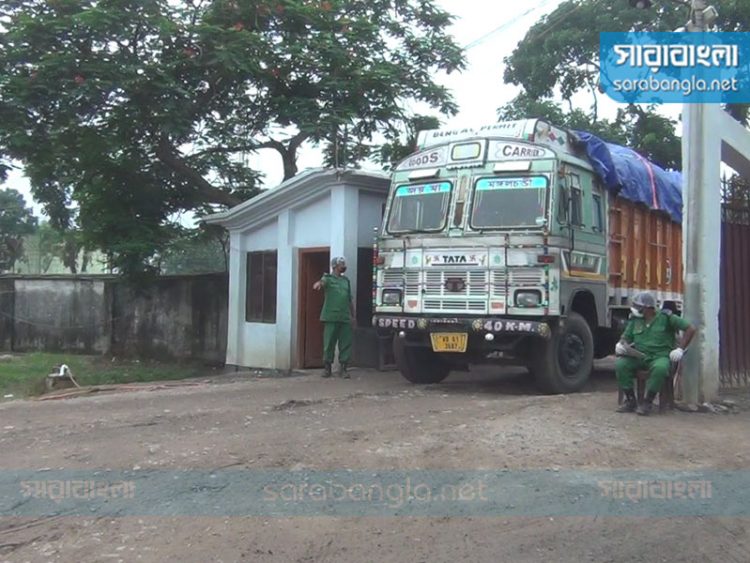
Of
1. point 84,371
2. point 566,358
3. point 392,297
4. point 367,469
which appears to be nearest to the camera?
point 367,469

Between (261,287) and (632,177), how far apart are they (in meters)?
6.43

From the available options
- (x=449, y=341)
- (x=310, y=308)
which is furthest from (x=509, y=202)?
(x=310, y=308)

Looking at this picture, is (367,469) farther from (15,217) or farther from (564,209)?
(15,217)

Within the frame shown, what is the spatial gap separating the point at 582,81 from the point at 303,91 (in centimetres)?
1033

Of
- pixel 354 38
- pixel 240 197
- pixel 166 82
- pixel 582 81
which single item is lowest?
pixel 240 197

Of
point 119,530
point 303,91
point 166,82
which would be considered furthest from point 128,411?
point 303,91

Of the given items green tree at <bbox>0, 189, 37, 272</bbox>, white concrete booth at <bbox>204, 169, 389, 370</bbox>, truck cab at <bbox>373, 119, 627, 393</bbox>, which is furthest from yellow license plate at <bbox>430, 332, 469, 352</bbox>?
green tree at <bbox>0, 189, 37, 272</bbox>

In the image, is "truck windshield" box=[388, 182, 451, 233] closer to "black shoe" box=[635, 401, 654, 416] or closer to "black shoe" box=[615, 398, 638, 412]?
"black shoe" box=[615, 398, 638, 412]

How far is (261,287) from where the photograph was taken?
42.1 feet

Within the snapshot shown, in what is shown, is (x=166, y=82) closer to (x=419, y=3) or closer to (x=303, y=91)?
(x=303, y=91)

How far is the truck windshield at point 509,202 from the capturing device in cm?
861

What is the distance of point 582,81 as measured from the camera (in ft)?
67.1

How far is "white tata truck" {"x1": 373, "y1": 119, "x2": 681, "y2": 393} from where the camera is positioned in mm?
8523

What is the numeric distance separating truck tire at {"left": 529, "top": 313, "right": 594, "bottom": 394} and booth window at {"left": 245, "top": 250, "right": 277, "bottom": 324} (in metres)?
5.32
